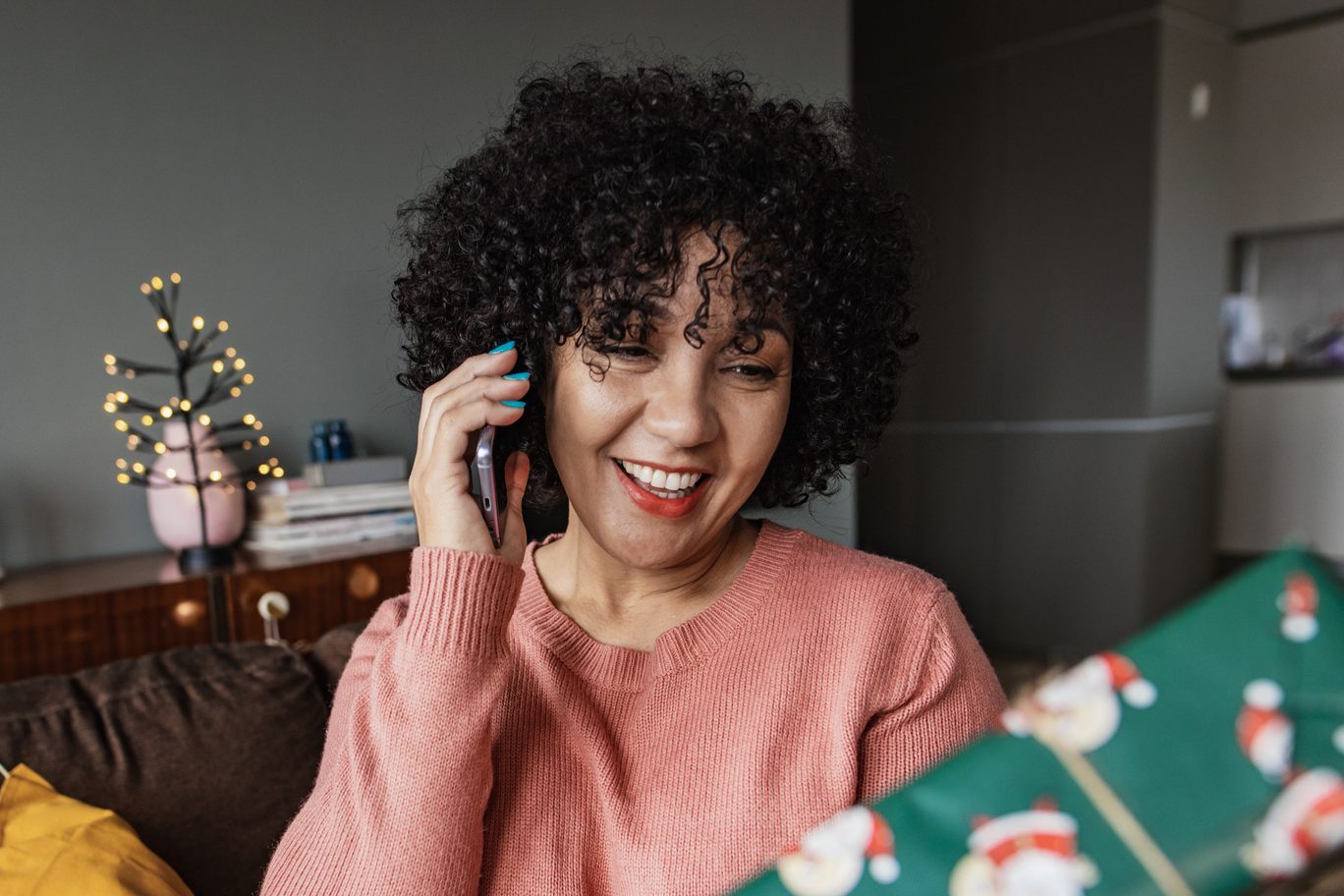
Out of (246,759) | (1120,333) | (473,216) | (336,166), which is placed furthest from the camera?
(1120,333)

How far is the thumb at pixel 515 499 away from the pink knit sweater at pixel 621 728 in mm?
49

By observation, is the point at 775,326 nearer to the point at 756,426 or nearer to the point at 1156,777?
the point at 756,426

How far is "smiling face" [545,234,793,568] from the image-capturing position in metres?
1.00

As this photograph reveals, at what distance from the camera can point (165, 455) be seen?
7.13ft

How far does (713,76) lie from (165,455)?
1590 mm

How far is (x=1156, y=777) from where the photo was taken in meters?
0.35

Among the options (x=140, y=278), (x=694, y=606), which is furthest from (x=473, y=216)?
(x=140, y=278)

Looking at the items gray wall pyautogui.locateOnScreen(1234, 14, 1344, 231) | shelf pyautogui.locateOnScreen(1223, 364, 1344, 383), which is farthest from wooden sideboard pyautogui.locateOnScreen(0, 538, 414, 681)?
gray wall pyautogui.locateOnScreen(1234, 14, 1344, 231)

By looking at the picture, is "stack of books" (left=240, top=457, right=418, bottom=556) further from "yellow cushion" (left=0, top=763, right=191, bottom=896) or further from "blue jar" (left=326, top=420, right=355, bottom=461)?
"yellow cushion" (left=0, top=763, right=191, bottom=896)

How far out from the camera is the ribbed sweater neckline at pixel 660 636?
1.11m

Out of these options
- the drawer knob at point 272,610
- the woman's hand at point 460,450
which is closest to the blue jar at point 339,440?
the drawer knob at point 272,610

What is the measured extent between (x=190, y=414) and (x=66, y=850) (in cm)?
115

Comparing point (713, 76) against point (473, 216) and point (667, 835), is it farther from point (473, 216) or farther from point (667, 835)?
point (667, 835)

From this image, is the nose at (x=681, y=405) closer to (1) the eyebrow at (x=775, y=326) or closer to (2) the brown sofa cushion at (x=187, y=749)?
(1) the eyebrow at (x=775, y=326)
